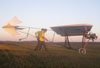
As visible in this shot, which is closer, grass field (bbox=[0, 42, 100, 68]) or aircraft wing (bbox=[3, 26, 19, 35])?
grass field (bbox=[0, 42, 100, 68])

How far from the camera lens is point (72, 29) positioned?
543 inches

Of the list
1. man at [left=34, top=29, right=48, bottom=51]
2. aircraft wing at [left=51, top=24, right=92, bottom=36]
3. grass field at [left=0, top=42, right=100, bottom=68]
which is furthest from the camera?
man at [left=34, top=29, right=48, bottom=51]

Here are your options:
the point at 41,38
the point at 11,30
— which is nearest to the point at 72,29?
the point at 41,38

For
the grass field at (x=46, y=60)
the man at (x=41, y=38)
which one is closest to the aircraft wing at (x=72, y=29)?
the man at (x=41, y=38)

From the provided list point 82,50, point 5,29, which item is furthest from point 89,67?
point 5,29

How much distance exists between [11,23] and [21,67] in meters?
9.25

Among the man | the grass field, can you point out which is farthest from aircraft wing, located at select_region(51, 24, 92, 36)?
the grass field

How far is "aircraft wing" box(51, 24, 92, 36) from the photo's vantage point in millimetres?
12984

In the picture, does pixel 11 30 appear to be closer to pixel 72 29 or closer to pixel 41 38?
pixel 41 38

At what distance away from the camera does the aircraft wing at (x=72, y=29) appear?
42.6 ft

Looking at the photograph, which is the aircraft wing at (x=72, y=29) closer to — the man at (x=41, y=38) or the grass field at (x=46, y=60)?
the man at (x=41, y=38)

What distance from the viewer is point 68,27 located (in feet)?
44.2

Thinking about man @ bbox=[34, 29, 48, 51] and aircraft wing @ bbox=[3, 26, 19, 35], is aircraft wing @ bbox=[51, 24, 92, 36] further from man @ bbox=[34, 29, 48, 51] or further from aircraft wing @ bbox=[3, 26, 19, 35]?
aircraft wing @ bbox=[3, 26, 19, 35]

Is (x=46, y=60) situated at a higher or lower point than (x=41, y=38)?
lower
